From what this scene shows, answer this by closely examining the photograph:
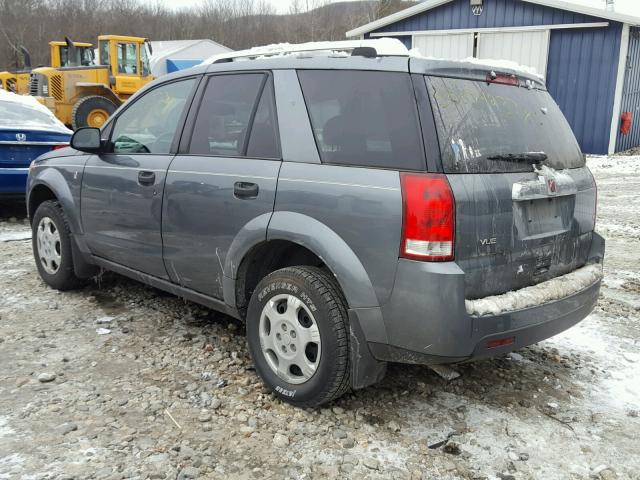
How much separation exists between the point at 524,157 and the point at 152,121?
2517 mm

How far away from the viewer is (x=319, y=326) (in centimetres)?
290

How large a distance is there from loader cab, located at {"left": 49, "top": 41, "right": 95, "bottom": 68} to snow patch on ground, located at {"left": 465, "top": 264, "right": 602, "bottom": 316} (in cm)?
1903

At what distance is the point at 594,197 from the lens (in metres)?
3.44

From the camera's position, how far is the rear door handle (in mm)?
3188

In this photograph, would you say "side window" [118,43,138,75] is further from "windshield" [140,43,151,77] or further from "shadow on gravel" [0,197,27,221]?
"shadow on gravel" [0,197,27,221]

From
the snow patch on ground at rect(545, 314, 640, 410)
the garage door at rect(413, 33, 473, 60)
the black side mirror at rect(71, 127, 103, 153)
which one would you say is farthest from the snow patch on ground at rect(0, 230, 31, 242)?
the garage door at rect(413, 33, 473, 60)

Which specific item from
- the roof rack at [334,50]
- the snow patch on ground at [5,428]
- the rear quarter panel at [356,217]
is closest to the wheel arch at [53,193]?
the roof rack at [334,50]

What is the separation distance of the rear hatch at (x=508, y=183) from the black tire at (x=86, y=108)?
14.0 meters

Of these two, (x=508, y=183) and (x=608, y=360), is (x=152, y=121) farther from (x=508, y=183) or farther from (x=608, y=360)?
(x=608, y=360)

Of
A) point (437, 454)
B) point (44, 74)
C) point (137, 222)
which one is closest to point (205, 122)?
point (137, 222)

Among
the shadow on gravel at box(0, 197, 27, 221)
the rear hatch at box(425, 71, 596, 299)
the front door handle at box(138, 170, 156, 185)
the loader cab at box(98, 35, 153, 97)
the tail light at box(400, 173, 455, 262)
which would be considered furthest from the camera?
the loader cab at box(98, 35, 153, 97)

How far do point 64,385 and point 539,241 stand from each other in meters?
2.72

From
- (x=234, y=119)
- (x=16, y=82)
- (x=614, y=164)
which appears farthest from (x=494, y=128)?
(x=16, y=82)

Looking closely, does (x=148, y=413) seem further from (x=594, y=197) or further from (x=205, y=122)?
(x=594, y=197)
